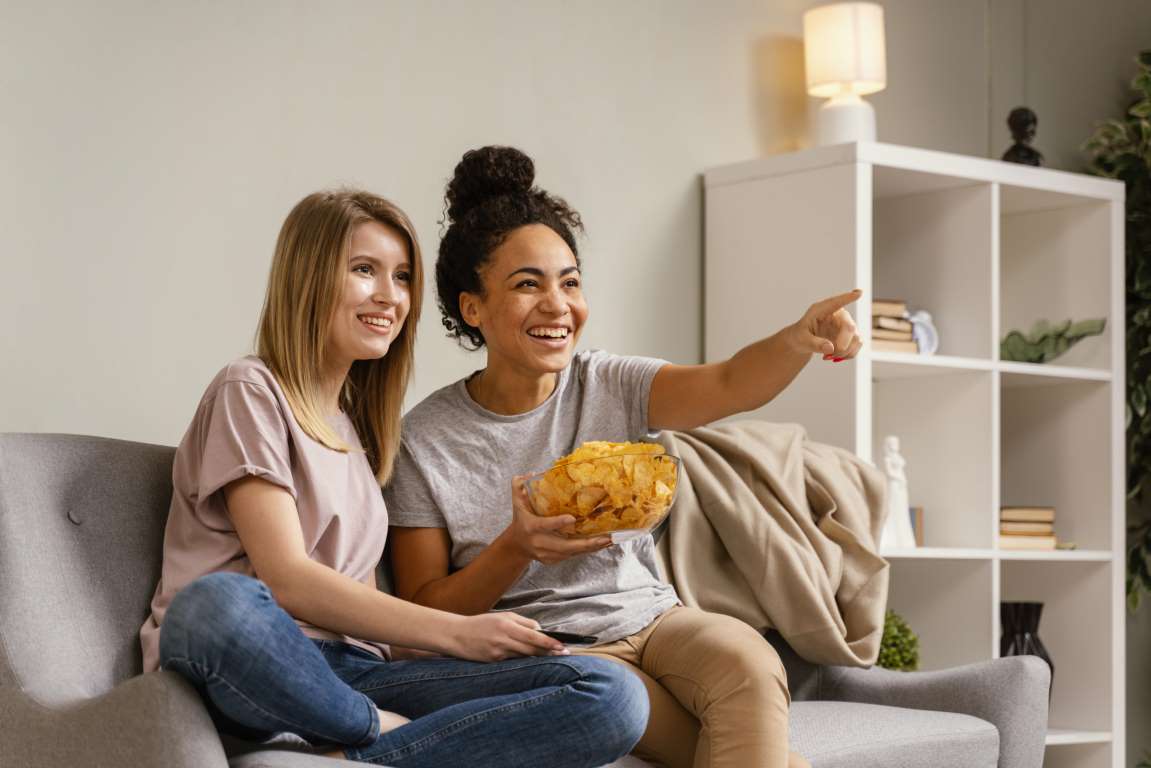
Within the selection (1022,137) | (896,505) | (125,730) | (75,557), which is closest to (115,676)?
(75,557)

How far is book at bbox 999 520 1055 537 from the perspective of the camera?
3420 millimetres

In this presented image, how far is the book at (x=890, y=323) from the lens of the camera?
10.5 feet

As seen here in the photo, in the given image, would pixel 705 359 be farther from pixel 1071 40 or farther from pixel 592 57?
pixel 1071 40

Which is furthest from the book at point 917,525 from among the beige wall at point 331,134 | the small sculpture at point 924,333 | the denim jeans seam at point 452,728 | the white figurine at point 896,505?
the denim jeans seam at point 452,728

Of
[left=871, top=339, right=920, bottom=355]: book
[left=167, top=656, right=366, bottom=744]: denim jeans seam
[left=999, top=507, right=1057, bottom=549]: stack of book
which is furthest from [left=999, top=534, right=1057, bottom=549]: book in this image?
[left=167, top=656, right=366, bottom=744]: denim jeans seam

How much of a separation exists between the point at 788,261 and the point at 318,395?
1.49m

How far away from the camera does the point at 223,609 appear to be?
4.93 feet

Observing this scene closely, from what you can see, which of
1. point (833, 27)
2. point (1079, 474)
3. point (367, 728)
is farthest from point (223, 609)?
point (1079, 474)

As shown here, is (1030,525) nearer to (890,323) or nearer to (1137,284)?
(890,323)

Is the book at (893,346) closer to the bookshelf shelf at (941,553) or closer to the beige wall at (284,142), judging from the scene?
the beige wall at (284,142)

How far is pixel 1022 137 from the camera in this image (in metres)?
3.60

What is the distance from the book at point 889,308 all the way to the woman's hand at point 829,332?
4.22 feet

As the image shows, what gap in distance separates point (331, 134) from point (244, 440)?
113 cm

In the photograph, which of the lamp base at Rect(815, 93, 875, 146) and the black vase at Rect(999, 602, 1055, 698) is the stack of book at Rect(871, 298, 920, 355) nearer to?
the lamp base at Rect(815, 93, 875, 146)
